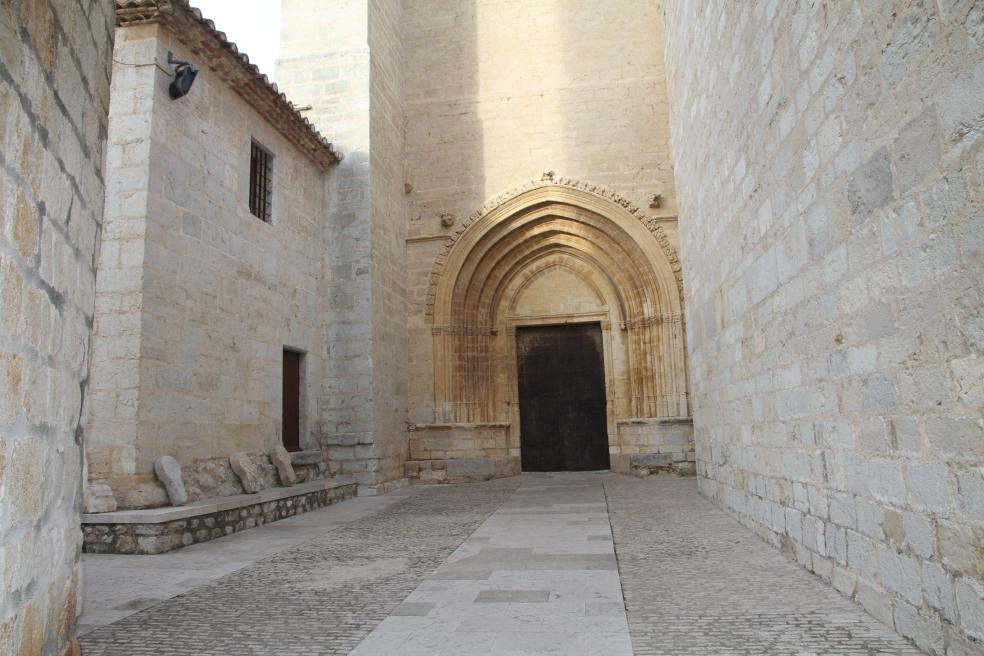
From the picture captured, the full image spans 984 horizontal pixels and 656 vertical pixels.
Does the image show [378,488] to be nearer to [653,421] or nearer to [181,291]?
[181,291]

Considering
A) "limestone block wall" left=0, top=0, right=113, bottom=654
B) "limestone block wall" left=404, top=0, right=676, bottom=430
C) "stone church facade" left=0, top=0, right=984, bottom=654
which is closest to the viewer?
"limestone block wall" left=0, top=0, right=113, bottom=654

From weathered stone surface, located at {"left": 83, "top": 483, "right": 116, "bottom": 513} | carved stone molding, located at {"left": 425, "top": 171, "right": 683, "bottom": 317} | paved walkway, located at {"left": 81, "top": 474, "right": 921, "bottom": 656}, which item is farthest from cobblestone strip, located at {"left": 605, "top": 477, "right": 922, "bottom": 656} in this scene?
carved stone molding, located at {"left": 425, "top": 171, "right": 683, "bottom": 317}

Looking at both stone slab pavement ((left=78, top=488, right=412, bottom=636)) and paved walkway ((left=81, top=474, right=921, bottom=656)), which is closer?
paved walkway ((left=81, top=474, right=921, bottom=656))

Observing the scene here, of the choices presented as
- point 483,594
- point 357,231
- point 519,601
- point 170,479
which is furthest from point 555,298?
point 519,601

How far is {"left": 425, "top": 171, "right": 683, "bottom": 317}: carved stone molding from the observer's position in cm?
1105

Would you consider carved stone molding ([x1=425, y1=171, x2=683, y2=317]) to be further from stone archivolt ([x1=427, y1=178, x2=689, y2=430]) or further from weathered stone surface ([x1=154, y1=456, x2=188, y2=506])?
weathered stone surface ([x1=154, y1=456, x2=188, y2=506])

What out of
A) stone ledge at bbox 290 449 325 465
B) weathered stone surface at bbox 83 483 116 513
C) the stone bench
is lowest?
the stone bench

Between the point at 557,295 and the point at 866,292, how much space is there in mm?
8980

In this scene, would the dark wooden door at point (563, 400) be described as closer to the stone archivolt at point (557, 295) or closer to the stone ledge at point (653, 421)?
the stone archivolt at point (557, 295)

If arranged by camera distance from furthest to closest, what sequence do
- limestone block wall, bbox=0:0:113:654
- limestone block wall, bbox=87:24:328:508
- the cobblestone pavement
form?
limestone block wall, bbox=87:24:328:508 < the cobblestone pavement < limestone block wall, bbox=0:0:113:654

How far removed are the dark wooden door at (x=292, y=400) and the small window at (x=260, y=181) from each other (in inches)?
72.6

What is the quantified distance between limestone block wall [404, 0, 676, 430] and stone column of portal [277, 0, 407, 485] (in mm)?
624

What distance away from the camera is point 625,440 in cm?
1088

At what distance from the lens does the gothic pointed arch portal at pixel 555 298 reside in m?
10.9
